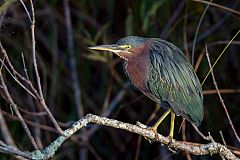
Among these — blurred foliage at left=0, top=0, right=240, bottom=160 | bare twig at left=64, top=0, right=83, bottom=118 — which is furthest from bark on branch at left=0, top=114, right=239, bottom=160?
bare twig at left=64, top=0, right=83, bottom=118

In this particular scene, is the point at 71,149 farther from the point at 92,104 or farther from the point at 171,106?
the point at 171,106

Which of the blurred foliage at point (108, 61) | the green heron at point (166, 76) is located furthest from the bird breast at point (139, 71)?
the blurred foliage at point (108, 61)

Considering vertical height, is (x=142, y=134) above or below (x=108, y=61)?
above

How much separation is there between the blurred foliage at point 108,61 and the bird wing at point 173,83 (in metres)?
0.87

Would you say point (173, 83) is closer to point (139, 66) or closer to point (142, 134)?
point (139, 66)

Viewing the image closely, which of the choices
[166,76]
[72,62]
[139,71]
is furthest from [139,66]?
[72,62]

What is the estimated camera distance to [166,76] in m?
2.54

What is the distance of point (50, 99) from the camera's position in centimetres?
389

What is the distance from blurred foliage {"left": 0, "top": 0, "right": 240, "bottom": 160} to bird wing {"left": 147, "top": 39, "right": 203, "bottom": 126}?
874 mm

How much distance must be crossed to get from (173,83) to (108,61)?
4.14 feet

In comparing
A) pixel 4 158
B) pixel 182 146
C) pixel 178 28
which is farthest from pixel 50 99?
pixel 182 146

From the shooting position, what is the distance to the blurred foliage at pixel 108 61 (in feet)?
11.8

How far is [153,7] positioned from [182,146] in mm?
1404

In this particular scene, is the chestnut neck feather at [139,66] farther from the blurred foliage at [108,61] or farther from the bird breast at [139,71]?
the blurred foliage at [108,61]
